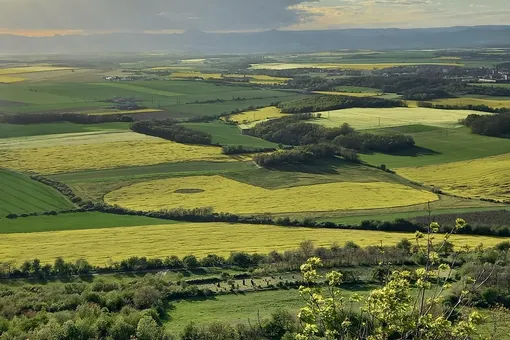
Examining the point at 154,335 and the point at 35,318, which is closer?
the point at 154,335

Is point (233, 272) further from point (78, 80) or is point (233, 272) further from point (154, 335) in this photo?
point (78, 80)

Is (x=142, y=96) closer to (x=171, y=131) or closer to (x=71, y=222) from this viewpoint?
(x=171, y=131)

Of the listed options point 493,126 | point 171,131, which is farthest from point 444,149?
point 171,131

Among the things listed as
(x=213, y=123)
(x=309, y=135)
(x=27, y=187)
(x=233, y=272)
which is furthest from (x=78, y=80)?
(x=233, y=272)

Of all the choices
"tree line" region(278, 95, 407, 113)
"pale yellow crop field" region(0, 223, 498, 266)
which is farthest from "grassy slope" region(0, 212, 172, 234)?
"tree line" region(278, 95, 407, 113)

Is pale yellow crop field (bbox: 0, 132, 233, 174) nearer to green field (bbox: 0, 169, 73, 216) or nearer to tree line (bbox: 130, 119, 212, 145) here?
tree line (bbox: 130, 119, 212, 145)

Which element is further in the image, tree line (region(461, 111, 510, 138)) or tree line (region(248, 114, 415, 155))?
tree line (region(461, 111, 510, 138))

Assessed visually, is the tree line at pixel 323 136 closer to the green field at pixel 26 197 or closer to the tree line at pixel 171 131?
the tree line at pixel 171 131
